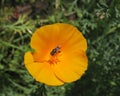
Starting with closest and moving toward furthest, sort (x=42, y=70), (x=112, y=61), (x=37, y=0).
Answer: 1. (x=42, y=70)
2. (x=112, y=61)
3. (x=37, y=0)

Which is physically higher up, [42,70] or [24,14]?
[24,14]

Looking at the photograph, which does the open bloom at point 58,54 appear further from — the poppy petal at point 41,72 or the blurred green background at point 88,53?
the blurred green background at point 88,53

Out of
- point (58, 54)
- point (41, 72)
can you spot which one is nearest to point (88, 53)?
point (58, 54)

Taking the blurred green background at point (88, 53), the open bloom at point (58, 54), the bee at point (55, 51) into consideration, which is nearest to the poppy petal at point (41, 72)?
the open bloom at point (58, 54)

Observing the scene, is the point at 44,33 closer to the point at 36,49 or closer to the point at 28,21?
the point at 36,49

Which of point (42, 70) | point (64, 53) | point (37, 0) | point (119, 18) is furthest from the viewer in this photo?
point (37, 0)

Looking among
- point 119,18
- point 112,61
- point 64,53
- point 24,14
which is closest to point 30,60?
point 64,53
